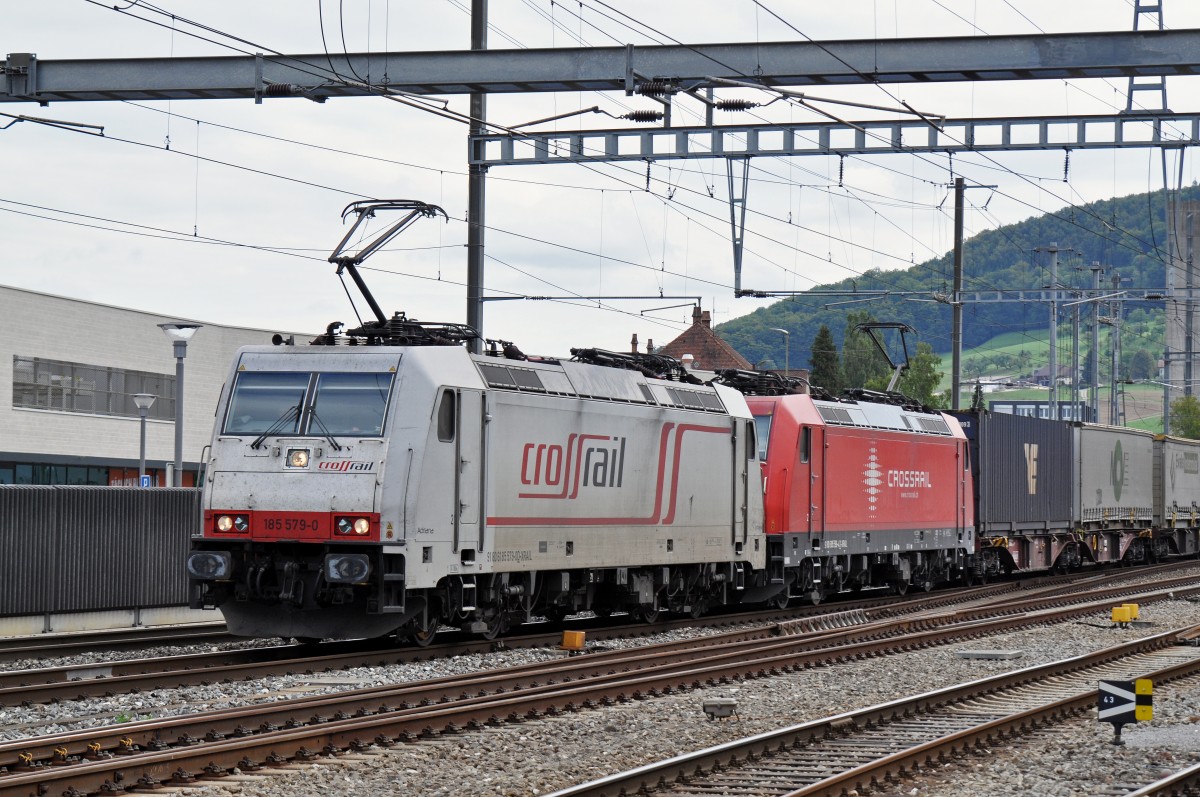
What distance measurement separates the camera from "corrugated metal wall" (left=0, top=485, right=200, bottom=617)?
19.8 meters

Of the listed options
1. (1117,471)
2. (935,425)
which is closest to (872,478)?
(935,425)

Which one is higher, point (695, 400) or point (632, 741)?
point (695, 400)

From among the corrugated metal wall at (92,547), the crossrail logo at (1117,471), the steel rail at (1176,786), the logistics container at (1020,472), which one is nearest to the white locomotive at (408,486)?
the corrugated metal wall at (92,547)

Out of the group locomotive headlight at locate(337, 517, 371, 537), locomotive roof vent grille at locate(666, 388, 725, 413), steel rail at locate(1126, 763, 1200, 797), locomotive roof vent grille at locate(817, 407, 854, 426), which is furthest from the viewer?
locomotive roof vent grille at locate(817, 407, 854, 426)

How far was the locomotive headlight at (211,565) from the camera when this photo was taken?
16250mm

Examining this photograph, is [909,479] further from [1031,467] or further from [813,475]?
[1031,467]

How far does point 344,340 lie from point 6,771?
832 centimetres

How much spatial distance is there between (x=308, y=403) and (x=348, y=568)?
2.09 m

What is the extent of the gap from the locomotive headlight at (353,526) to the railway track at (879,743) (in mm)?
5666

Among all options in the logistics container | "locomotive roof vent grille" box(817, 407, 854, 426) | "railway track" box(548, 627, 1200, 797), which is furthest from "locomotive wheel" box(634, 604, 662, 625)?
the logistics container

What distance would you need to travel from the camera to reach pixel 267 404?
675 inches

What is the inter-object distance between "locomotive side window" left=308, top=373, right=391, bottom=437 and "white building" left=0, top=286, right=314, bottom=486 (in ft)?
95.7

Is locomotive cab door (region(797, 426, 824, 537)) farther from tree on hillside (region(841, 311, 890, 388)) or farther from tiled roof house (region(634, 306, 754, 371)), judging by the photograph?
Result: tree on hillside (region(841, 311, 890, 388))

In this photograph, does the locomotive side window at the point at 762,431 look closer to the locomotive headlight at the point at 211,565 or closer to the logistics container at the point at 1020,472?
the logistics container at the point at 1020,472
